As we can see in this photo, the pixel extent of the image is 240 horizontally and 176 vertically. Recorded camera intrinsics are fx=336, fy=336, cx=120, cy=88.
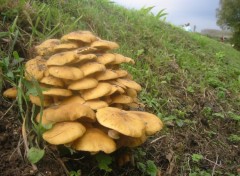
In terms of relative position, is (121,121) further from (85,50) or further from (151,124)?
(85,50)

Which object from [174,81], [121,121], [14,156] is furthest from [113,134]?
[174,81]

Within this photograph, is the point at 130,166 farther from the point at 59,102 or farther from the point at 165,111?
the point at 165,111

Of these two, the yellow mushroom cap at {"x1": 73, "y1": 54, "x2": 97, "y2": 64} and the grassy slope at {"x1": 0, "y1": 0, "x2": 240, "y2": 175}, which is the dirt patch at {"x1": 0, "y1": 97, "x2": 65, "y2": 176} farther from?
the grassy slope at {"x1": 0, "y1": 0, "x2": 240, "y2": 175}

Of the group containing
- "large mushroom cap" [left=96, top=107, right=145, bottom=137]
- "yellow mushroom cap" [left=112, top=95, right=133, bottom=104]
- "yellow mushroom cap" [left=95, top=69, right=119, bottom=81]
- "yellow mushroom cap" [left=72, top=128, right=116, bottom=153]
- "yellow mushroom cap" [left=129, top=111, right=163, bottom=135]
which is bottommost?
"yellow mushroom cap" [left=72, top=128, right=116, bottom=153]

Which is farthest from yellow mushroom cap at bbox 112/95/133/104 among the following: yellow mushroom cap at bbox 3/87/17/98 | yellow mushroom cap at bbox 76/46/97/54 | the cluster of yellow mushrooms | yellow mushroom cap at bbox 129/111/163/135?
yellow mushroom cap at bbox 3/87/17/98

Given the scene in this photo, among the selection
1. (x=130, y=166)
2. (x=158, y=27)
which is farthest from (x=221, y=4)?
(x=130, y=166)

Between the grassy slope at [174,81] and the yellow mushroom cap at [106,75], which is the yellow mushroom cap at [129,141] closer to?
the yellow mushroom cap at [106,75]
